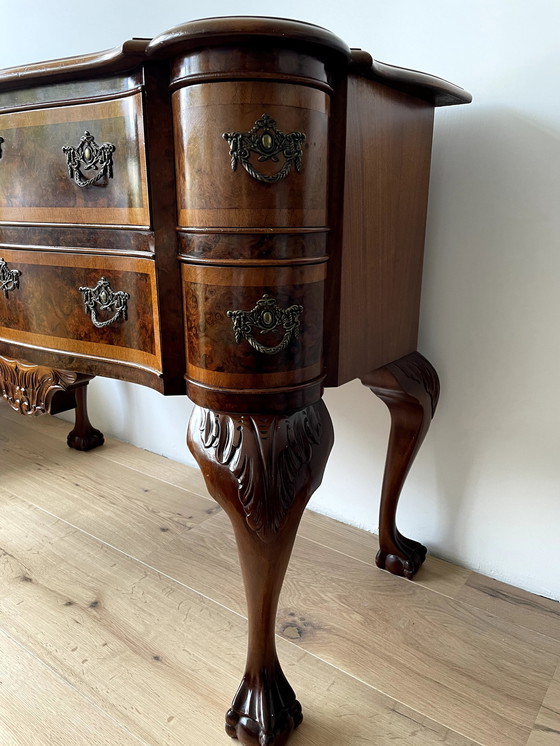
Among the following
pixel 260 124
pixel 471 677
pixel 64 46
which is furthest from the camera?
pixel 64 46

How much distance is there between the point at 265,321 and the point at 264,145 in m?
0.17

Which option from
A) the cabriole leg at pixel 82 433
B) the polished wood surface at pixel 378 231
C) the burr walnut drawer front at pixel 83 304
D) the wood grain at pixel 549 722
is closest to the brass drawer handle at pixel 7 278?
the burr walnut drawer front at pixel 83 304

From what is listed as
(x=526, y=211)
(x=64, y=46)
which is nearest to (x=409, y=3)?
(x=526, y=211)

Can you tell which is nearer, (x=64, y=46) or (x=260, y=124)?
(x=260, y=124)

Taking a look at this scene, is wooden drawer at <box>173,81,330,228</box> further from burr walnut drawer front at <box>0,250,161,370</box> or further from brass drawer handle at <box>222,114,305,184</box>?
burr walnut drawer front at <box>0,250,161,370</box>

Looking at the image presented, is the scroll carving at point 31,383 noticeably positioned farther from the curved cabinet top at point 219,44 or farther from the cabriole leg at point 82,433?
the cabriole leg at point 82,433

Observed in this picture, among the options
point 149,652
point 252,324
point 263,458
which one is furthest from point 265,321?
point 149,652

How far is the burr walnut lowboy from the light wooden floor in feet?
0.37

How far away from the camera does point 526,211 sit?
0.89m

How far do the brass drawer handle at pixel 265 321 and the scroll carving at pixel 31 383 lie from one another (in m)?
0.40

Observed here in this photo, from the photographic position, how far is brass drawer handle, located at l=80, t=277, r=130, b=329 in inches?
27.2

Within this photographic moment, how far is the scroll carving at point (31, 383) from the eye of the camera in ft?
2.98

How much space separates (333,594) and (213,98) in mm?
793

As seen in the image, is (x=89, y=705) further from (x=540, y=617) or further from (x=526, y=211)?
(x=526, y=211)
